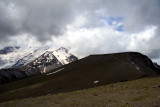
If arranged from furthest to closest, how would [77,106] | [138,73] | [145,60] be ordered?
[145,60], [138,73], [77,106]

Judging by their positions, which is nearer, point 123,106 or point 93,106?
point 123,106

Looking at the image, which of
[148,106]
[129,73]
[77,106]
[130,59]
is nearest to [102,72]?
[129,73]

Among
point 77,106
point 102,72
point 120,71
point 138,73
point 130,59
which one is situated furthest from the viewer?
point 130,59

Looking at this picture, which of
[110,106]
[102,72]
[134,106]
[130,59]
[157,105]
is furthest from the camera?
[130,59]

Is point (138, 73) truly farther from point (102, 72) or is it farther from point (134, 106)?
point (134, 106)

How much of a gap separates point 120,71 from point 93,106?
74.1 metres

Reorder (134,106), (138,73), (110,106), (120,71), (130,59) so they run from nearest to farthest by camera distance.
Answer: (134,106) < (110,106) < (138,73) < (120,71) < (130,59)

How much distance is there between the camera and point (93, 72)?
106 meters

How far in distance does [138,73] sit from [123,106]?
70.3 meters

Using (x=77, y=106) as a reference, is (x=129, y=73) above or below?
above

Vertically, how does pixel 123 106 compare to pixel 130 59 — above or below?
below

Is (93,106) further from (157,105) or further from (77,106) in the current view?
(157,105)

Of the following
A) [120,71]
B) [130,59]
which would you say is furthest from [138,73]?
[130,59]

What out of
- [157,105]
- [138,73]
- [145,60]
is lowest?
[157,105]
